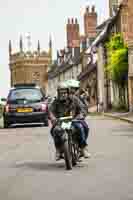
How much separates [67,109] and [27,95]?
16.9 metres

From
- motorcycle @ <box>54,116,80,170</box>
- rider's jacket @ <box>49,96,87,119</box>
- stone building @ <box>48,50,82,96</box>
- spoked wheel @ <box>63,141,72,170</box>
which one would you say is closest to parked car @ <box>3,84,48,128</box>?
rider's jacket @ <box>49,96,87,119</box>

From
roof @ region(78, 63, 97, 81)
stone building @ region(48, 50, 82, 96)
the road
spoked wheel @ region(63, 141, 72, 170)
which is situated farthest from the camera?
stone building @ region(48, 50, 82, 96)

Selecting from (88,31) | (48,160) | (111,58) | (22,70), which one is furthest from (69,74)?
(48,160)

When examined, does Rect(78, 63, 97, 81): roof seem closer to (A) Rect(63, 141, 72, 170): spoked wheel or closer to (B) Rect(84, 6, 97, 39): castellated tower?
(B) Rect(84, 6, 97, 39): castellated tower

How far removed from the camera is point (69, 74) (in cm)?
11294

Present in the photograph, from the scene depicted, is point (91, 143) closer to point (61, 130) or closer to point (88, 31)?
point (61, 130)

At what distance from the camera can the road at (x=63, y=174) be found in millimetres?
10039

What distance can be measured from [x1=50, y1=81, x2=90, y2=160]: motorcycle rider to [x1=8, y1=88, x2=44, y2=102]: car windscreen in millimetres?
16369

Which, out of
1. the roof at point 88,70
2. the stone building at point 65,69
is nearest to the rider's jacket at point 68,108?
the roof at point 88,70

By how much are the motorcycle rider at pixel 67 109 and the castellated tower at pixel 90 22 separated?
7914cm

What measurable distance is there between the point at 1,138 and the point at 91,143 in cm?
467

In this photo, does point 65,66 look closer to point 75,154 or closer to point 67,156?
point 75,154

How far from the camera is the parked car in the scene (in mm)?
29989

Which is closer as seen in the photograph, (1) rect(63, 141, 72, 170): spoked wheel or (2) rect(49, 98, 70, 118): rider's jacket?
(1) rect(63, 141, 72, 170): spoked wheel
